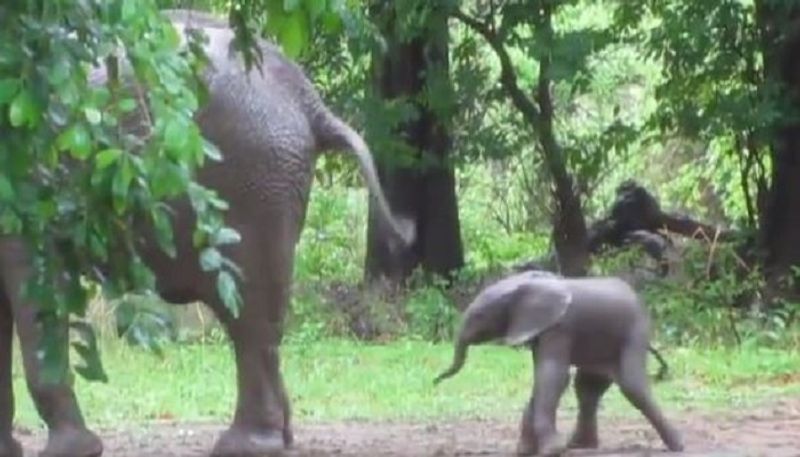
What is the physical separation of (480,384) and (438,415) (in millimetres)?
1988

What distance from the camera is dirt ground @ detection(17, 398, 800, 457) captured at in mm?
9047

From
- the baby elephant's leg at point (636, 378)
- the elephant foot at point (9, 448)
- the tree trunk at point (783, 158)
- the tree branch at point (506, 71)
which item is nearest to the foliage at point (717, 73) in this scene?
the tree trunk at point (783, 158)

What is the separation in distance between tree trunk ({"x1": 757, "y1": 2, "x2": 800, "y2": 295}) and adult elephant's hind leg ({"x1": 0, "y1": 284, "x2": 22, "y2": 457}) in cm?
1065

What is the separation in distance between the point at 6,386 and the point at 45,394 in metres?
0.41

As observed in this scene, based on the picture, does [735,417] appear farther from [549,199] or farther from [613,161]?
[613,161]

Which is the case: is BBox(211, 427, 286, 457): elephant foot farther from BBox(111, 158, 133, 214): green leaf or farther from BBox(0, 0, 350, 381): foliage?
BBox(111, 158, 133, 214): green leaf

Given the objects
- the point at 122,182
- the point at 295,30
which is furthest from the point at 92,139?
the point at 295,30

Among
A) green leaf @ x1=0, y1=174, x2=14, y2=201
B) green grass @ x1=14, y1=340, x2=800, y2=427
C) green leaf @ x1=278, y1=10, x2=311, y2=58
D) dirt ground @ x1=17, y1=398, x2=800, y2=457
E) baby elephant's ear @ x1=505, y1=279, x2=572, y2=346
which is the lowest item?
dirt ground @ x1=17, y1=398, x2=800, y2=457

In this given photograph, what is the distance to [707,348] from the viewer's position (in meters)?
15.1

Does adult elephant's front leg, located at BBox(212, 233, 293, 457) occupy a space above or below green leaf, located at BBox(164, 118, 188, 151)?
below

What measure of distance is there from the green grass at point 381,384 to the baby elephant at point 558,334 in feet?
8.25

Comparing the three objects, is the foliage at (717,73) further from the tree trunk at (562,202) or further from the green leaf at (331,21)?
the green leaf at (331,21)

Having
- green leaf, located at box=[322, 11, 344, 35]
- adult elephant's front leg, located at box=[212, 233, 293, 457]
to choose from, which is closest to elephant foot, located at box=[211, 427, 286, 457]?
adult elephant's front leg, located at box=[212, 233, 293, 457]

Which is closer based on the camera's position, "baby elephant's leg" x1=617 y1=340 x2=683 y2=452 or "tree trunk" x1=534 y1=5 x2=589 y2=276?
"baby elephant's leg" x1=617 y1=340 x2=683 y2=452
